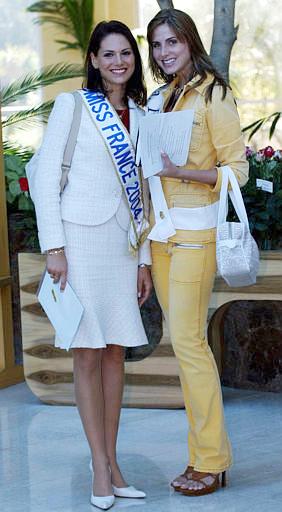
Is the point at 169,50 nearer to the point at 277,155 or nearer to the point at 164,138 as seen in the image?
the point at 164,138

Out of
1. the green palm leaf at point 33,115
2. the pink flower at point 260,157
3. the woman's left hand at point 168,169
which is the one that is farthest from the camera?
the green palm leaf at point 33,115

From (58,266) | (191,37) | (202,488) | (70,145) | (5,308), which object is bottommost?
(202,488)

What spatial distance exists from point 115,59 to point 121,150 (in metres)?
0.29

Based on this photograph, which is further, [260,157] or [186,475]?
[260,157]

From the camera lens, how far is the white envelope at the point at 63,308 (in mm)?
3260

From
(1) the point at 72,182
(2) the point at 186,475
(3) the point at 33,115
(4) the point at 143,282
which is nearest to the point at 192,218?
(4) the point at 143,282

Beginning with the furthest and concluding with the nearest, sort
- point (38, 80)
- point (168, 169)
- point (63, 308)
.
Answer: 1. point (38, 80)
2. point (63, 308)
3. point (168, 169)

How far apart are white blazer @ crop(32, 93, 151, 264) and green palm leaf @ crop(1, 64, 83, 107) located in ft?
11.3

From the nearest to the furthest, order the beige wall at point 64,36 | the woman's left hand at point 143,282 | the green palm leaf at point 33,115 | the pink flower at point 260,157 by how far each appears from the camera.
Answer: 1. the woman's left hand at point 143,282
2. the pink flower at point 260,157
3. the green palm leaf at point 33,115
4. the beige wall at point 64,36

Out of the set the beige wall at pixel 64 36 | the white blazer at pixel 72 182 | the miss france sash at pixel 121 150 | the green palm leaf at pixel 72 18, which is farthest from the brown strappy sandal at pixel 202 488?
the green palm leaf at pixel 72 18

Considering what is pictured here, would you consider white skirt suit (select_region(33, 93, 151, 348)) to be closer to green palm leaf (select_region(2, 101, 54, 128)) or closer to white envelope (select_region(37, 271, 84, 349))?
white envelope (select_region(37, 271, 84, 349))

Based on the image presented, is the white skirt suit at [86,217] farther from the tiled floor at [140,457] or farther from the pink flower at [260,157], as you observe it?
the pink flower at [260,157]

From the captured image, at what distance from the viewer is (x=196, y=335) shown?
3367 millimetres

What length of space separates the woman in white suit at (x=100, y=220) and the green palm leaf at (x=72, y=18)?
4.12m
